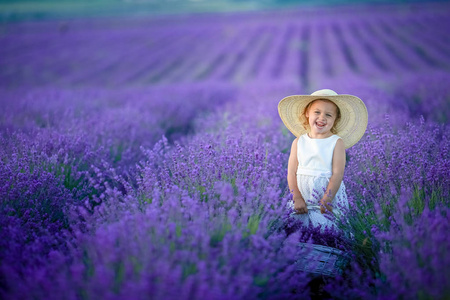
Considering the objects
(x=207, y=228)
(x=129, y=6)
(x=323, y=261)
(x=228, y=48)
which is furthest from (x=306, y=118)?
(x=129, y=6)

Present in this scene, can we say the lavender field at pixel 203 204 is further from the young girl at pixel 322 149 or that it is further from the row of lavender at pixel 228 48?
the row of lavender at pixel 228 48

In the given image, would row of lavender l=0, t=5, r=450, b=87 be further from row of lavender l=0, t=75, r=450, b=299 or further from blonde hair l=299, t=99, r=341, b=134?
row of lavender l=0, t=75, r=450, b=299

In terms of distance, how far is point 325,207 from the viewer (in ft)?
6.71

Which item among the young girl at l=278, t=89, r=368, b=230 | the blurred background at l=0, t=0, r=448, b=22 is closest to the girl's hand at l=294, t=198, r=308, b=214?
the young girl at l=278, t=89, r=368, b=230

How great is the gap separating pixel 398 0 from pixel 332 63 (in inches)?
547

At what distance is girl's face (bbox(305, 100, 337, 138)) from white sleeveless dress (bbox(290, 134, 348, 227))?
6 cm

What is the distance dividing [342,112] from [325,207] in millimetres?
698

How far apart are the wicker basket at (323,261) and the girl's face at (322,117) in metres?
0.75

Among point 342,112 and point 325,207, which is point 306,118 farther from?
point 325,207

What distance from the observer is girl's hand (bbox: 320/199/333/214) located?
207 centimetres

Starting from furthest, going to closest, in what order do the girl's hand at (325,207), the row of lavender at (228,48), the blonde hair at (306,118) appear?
the row of lavender at (228,48)
the blonde hair at (306,118)
the girl's hand at (325,207)

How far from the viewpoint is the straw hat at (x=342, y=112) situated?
→ 2.24 meters

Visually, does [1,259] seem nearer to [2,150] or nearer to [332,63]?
[2,150]

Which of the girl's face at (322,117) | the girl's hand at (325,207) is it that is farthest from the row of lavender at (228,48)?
the girl's hand at (325,207)
